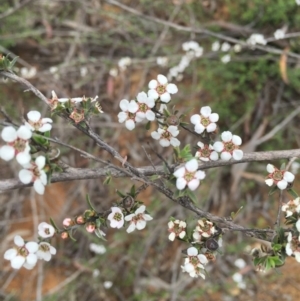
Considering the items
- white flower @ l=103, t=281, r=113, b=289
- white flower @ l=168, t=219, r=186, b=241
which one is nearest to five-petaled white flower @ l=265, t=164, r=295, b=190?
white flower @ l=168, t=219, r=186, b=241

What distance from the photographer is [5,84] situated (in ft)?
13.8

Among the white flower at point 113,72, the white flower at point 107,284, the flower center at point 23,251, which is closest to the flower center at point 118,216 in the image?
the flower center at point 23,251

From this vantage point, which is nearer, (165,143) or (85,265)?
(165,143)

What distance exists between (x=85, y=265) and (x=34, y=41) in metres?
2.17

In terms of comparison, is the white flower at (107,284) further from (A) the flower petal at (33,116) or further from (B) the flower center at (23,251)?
(A) the flower petal at (33,116)

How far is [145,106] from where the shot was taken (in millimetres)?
1619

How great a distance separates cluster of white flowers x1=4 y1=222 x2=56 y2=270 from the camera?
156 cm

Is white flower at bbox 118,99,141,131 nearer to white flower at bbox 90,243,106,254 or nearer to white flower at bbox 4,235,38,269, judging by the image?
white flower at bbox 4,235,38,269

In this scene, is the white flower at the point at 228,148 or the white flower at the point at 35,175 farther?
the white flower at the point at 228,148

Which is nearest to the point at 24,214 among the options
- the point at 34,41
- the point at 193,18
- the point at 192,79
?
the point at 34,41

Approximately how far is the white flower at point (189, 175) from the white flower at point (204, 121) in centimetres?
27

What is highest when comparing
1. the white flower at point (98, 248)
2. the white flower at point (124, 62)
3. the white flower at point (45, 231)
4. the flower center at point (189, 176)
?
the flower center at point (189, 176)

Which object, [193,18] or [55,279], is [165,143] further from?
[55,279]

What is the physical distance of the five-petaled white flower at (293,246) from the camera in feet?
4.66
